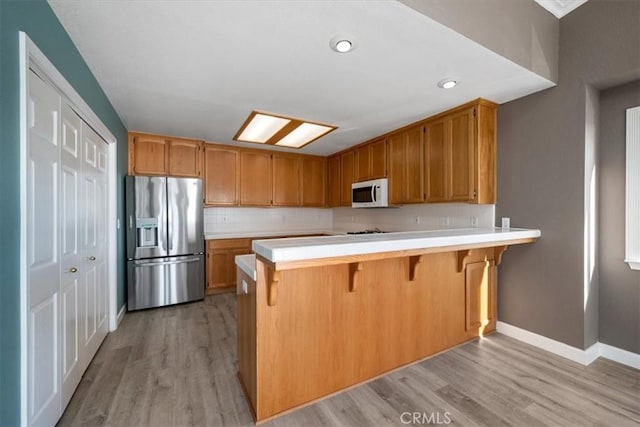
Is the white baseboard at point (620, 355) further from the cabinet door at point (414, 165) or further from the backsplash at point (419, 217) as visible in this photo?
the cabinet door at point (414, 165)

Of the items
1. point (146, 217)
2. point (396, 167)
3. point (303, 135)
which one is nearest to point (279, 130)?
point (303, 135)

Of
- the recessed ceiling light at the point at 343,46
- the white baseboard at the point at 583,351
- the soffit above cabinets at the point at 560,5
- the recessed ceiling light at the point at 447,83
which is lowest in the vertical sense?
the white baseboard at the point at 583,351

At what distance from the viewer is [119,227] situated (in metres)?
3.08

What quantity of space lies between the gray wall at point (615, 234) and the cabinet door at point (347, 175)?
2.97 metres

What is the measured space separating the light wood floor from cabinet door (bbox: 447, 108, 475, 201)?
149 cm

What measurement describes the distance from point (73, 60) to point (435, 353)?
3478 millimetres

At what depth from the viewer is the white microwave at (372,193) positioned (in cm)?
376

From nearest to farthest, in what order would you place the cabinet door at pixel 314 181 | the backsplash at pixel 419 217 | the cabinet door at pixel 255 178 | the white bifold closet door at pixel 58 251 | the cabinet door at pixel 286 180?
the white bifold closet door at pixel 58 251, the backsplash at pixel 419 217, the cabinet door at pixel 255 178, the cabinet door at pixel 286 180, the cabinet door at pixel 314 181

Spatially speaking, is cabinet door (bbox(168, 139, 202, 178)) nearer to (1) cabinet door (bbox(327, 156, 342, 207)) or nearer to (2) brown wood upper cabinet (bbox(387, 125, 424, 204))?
(1) cabinet door (bbox(327, 156, 342, 207))

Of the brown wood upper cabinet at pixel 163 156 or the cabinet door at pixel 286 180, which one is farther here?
the cabinet door at pixel 286 180

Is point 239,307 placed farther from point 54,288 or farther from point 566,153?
point 566,153

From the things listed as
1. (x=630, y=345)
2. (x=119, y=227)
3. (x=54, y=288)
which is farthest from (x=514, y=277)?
(x=119, y=227)

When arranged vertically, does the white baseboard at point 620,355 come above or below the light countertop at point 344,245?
below

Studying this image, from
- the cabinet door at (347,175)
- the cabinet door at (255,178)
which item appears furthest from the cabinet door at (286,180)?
the cabinet door at (347,175)
